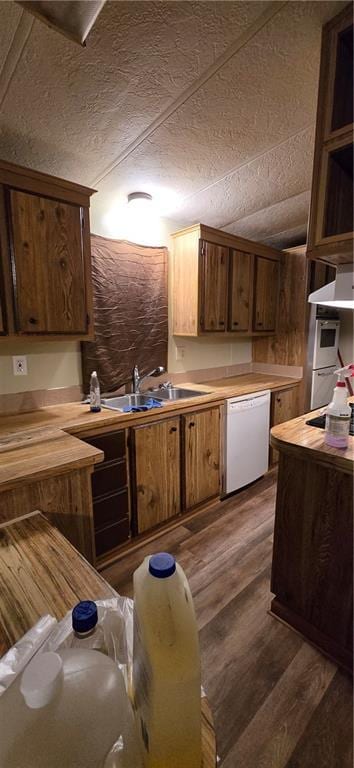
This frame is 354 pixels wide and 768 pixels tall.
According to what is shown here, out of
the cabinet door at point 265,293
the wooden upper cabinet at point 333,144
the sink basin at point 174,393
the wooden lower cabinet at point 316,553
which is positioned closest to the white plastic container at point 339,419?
the wooden lower cabinet at point 316,553

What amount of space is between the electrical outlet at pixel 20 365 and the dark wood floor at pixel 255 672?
1.31 meters

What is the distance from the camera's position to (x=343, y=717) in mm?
1202

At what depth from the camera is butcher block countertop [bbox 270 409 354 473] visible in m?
1.27

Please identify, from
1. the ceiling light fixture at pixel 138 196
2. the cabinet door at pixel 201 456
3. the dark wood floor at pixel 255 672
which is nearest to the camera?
the dark wood floor at pixel 255 672

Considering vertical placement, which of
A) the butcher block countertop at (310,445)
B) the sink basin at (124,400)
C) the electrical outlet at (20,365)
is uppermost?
the electrical outlet at (20,365)

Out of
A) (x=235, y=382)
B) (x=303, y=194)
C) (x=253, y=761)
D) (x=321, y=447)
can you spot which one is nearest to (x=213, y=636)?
(x=253, y=761)

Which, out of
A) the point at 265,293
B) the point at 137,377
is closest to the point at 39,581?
the point at 137,377

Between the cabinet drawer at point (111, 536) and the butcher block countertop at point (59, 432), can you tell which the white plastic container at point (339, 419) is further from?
the cabinet drawer at point (111, 536)

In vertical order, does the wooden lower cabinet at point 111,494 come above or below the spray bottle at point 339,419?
below

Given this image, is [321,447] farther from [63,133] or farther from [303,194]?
[303,194]

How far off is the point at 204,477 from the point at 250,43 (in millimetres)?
2388

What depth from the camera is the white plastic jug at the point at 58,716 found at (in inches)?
14.1

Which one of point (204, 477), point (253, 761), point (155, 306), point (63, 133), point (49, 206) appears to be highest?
point (63, 133)

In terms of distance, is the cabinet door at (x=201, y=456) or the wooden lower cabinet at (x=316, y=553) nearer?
the wooden lower cabinet at (x=316, y=553)
